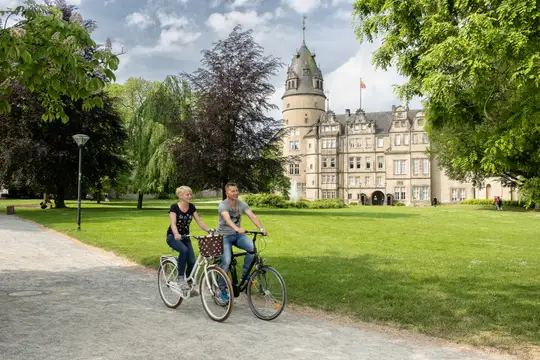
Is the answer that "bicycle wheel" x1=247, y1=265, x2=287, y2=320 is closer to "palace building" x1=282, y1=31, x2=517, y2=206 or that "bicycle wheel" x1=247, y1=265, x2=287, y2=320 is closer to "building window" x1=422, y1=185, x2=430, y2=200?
"palace building" x1=282, y1=31, x2=517, y2=206

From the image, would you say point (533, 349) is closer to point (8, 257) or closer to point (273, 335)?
point (273, 335)

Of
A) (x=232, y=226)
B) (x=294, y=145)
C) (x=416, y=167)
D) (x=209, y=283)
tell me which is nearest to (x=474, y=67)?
(x=232, y=226)

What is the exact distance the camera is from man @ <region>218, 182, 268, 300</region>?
700 centimetres

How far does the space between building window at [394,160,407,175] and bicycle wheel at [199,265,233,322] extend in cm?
6959

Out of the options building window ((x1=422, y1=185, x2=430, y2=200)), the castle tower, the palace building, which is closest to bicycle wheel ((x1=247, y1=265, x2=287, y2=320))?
the palace building

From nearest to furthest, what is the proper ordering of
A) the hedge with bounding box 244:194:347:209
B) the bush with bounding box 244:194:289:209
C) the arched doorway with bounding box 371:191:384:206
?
the hedge with bounding box 244:194:347:209 → the bush with bounding box 244:194:289:209 → the arched doorway with bounding box 371:191:384:206

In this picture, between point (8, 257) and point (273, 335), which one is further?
point (8, 257)

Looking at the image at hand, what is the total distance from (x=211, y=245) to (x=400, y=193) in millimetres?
69764

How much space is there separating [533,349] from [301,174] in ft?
Result: 249

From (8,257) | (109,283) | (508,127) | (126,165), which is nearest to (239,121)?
(126,165)

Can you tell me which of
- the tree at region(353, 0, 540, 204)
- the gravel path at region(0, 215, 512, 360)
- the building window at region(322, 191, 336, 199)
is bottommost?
the gravel path at region(0, 215, 512, 360)

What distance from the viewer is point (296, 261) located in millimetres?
12250

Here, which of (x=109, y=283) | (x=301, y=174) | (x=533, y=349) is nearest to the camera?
(x=533, y=349)

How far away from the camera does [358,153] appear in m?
76.7
